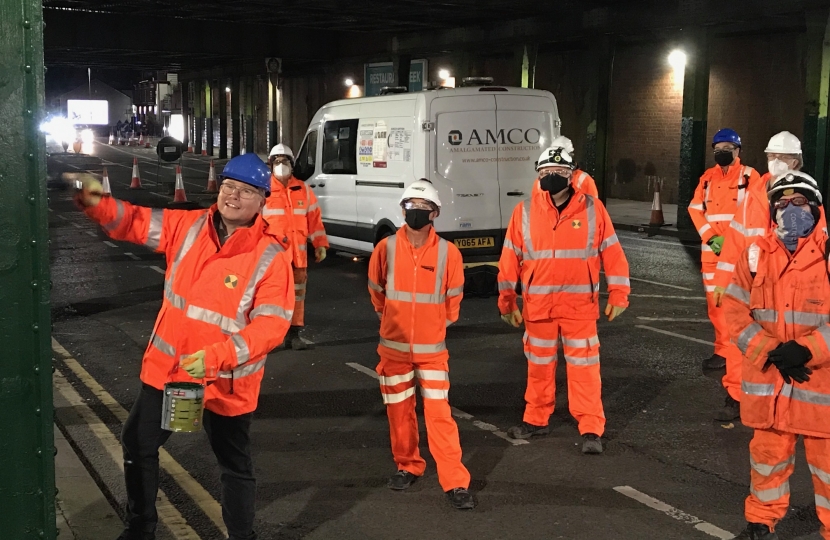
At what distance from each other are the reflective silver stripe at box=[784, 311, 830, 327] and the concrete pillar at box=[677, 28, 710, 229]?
15516 millimetres

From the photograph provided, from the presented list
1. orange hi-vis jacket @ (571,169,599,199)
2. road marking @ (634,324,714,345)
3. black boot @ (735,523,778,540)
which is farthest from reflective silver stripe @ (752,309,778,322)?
orange hi-vis jacket @ (571,169,599,199)

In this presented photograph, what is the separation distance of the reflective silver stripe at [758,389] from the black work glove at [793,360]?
0.16m

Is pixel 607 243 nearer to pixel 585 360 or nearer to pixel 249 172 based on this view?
pixel 585 360

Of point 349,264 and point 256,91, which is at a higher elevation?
Answer: point 256,91

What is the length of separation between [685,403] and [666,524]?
250 cm

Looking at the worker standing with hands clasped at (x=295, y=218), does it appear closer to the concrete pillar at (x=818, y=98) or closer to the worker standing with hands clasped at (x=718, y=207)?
the worker standing with hands clasped at (x=718, y=207)

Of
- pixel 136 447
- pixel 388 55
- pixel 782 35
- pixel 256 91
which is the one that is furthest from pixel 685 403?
pixel 256 91

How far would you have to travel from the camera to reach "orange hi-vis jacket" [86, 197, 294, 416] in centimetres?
404

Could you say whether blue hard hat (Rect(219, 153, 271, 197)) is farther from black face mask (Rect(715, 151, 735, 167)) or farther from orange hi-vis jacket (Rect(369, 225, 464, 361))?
black face mask (Rect(715, 151, 735, 167))

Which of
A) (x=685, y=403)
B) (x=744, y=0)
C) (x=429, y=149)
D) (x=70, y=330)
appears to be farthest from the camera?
(x=744, y=0)

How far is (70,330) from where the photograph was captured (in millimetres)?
10031

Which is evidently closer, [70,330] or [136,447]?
[136,447]

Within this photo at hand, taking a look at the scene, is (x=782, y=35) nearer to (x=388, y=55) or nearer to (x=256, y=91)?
(x=388, y=55)

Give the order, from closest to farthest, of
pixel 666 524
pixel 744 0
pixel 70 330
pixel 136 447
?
pixel 136 447
pixel 666 524
pixel 70 330
pixel 744 0
